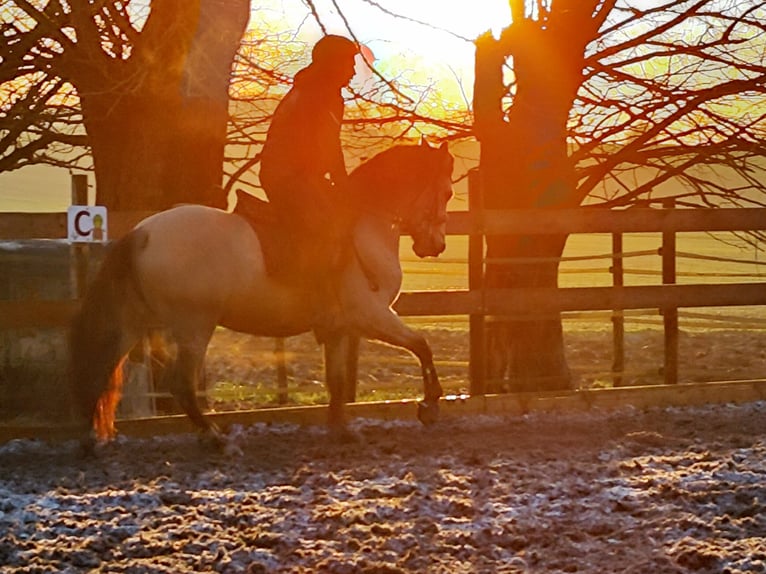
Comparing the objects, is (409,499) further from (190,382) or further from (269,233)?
(269,233)

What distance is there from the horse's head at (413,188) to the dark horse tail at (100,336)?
60.9 inches

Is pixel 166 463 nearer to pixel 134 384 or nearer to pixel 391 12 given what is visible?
pixel 134 384

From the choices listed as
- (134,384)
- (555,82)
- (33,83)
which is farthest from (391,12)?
(134,384)

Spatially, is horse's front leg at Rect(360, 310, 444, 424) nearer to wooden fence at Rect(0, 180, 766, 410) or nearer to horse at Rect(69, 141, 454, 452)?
horse at Rect(69, 141, 454, 452)

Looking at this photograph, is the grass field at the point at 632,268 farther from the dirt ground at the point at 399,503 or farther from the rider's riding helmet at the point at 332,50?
the rider's riding helmet at the point at 332,50

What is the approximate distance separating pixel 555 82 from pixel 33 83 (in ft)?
16.0

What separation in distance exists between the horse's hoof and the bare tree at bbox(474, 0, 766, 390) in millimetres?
2282

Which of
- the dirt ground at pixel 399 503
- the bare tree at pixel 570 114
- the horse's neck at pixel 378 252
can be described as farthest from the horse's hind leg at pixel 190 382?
the bare tree at pixel 570 114

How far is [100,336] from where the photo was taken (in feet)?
18.8

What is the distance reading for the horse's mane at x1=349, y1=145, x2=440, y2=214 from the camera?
644cm

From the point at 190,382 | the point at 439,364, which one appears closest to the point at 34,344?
the point at 190,382

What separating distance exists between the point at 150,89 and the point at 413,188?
8.17ft

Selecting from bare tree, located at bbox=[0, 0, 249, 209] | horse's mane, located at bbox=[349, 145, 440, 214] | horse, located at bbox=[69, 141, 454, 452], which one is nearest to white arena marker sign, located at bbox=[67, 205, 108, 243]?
horse, located at bbox=[69, 141, 454, 452]

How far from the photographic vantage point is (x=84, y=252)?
670 cm
